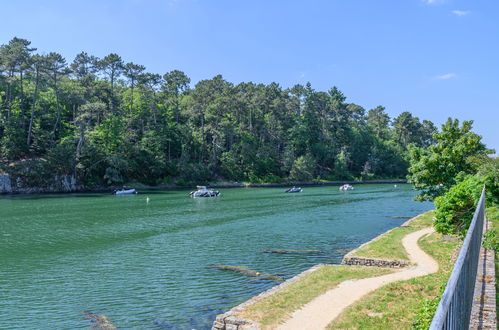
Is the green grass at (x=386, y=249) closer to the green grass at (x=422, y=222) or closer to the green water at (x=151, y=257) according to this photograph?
the green water at (x=151, y=257)

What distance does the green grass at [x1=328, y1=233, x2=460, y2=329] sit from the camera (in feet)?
40.8

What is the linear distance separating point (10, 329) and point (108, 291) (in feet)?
15.7

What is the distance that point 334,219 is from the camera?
43906mm

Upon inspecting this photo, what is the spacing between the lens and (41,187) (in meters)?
82.0

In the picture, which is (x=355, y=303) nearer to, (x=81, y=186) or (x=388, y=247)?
(x=388, y=247)

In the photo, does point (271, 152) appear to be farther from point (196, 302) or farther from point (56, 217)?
point (196, 302)

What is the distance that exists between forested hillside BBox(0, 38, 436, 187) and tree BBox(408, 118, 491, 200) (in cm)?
7065

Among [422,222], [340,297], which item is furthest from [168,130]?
[340,297]

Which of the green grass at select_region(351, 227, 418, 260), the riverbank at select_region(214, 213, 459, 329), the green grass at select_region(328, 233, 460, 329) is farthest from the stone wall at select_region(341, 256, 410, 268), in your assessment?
the green grass at select_region(328, 233, 460, 329)

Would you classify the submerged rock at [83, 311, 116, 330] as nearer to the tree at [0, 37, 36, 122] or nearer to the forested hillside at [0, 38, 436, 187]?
the forested hillside at [0, 38, 436, 187]

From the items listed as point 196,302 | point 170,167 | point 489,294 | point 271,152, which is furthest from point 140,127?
point 489,294

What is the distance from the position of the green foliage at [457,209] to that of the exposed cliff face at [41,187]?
79.2 m

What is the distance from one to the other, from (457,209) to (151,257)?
1935cm

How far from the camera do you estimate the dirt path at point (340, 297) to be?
12.6 m
